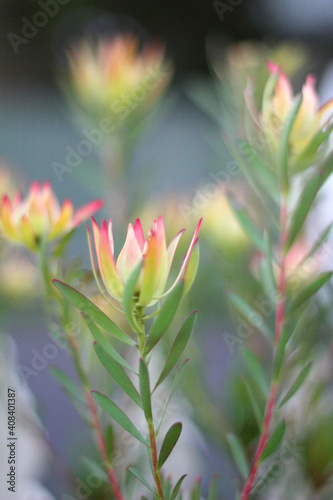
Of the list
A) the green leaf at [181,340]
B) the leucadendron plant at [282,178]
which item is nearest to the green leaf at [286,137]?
the leucadendron plant at [282,178]

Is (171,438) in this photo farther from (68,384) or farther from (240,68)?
(240,68)

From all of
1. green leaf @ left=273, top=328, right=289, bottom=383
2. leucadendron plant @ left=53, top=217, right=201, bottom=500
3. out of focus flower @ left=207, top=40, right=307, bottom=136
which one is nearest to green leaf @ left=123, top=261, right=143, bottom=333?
leucadendron plant @ left=53, top=217, right=201, bottom=500

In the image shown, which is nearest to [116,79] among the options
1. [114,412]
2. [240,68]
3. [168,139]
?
[240,68]

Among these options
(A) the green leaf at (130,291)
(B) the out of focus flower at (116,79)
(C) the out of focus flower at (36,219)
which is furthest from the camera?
(B) the out of focus flower at (116,79)

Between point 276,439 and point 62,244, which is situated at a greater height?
point 62,244

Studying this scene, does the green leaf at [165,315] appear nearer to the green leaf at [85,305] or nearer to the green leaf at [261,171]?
the green leaf at [85,305]

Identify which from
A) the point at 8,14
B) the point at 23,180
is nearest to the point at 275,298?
the point at 23,180

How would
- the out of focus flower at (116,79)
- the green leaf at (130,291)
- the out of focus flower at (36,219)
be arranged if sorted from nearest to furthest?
the green leaf at (130,291) → the out of focus flower at (36,219) → the out of focus flower at (116,79)

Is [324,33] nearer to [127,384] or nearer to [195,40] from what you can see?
[195,40]
